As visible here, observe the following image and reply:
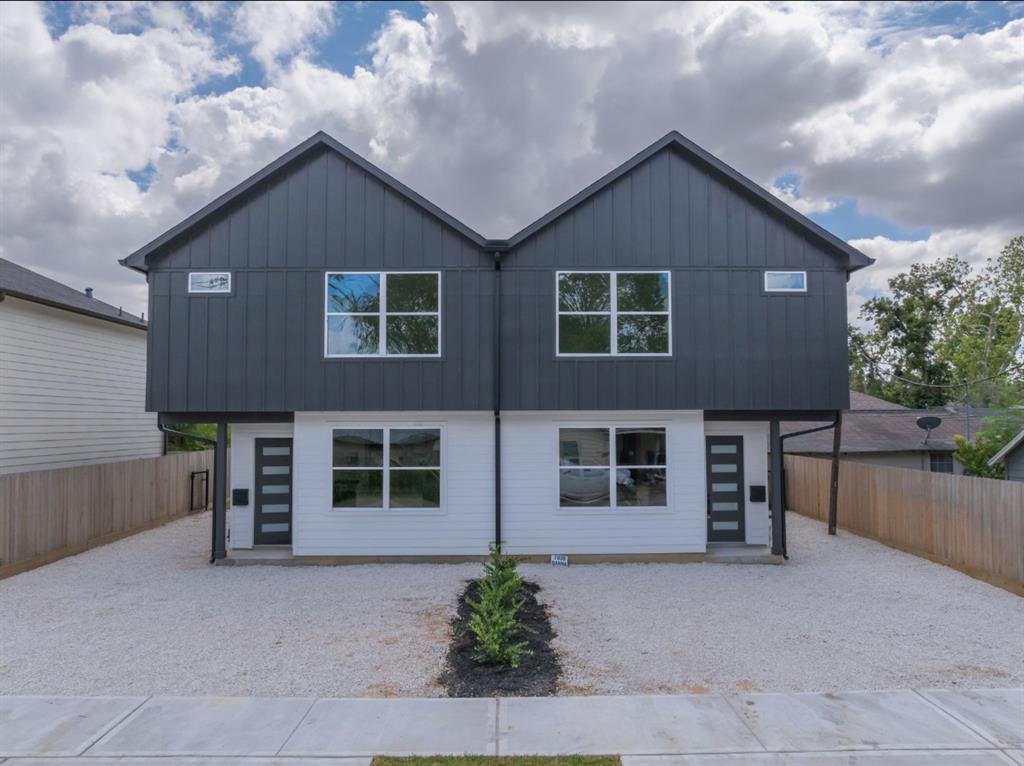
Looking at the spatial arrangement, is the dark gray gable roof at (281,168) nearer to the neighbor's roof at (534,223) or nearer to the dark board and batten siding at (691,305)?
the neighbor's roof at (534,223)

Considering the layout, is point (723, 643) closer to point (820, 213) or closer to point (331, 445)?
point (331, 445)

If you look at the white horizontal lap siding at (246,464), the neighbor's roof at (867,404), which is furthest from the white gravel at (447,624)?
the neighbor's roof at (867,404)

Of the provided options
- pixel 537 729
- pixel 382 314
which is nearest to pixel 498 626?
pixel 537 729

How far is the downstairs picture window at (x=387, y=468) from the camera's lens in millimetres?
11141

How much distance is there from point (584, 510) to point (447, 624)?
414 centimetres

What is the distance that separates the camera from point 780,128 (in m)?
18.1

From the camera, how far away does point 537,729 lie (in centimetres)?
485

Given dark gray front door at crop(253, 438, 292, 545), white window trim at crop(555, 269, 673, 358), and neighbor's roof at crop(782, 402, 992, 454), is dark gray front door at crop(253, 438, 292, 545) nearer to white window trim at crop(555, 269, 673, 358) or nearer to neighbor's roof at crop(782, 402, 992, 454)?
white window trim at crop(555, 269, 673, 358)

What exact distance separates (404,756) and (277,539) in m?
8.11

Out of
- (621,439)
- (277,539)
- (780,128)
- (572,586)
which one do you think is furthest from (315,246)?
(780,128)

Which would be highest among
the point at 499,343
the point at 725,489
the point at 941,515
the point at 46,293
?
the point at 46,293

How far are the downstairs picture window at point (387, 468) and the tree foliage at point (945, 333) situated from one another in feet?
101

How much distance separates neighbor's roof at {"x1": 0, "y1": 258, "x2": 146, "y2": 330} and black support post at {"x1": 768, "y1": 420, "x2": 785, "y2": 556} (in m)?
14.3

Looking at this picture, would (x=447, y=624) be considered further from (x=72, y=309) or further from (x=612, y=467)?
(x=72, y=309)
